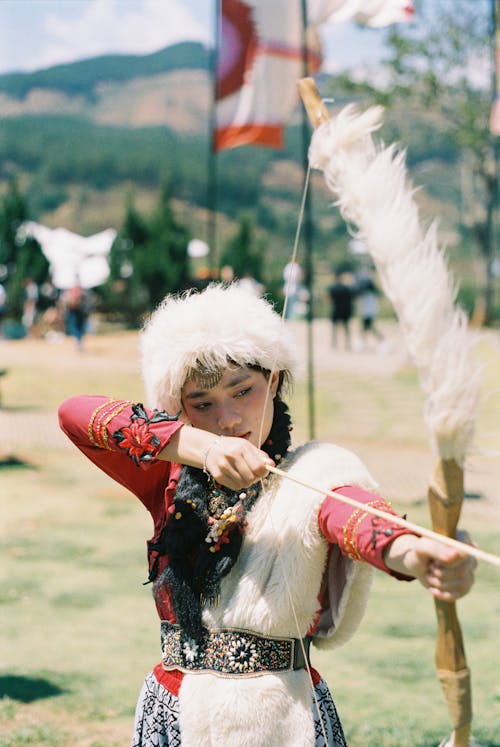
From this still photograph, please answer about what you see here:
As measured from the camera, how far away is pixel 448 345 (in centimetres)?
161

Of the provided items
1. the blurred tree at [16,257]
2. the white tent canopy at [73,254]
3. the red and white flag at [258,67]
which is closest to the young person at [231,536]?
the red and white flag at [258,67]

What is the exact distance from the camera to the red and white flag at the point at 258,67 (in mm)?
10906

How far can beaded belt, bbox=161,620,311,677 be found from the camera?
219 cm

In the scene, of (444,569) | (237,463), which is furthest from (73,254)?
(444,569)

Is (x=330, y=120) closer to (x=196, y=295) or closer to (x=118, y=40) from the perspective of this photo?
(x=196, y=295)

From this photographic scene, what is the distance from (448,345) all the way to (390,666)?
10.7ft

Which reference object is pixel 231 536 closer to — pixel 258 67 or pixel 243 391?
pixel 243 391

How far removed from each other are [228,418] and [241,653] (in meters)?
0.50

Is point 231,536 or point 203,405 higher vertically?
point 203,405

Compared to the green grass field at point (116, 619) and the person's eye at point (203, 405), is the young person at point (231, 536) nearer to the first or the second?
the person's eye at point (203, 405)

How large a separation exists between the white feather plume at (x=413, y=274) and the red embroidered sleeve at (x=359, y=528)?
0.25 m

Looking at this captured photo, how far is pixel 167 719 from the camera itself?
2287mm

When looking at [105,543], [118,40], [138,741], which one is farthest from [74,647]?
[118,40]

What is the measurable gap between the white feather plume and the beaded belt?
2.48ft
